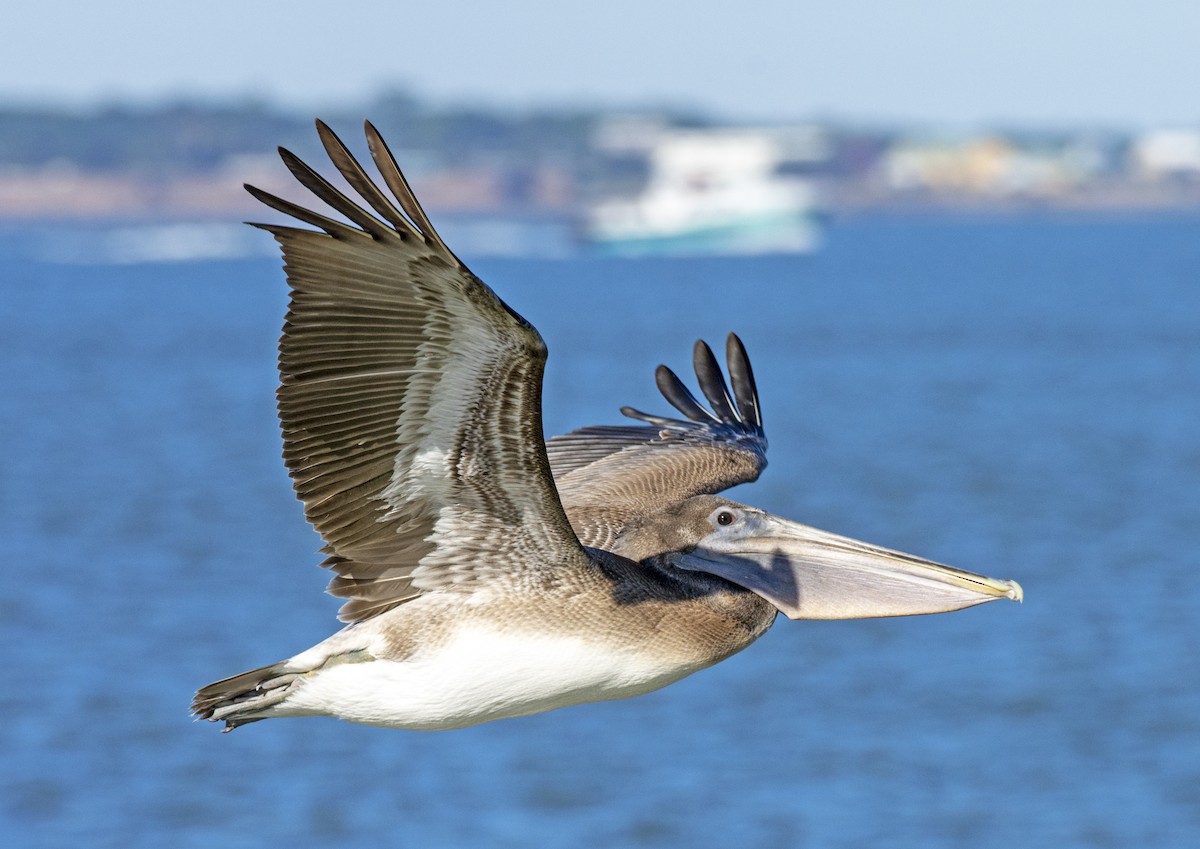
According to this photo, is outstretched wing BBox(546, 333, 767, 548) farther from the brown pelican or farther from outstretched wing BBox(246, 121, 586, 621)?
outstretched wing BBox(246, 121, 586, 621)

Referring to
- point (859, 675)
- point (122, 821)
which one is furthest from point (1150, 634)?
point (122, 821)

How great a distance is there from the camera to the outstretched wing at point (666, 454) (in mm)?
7277

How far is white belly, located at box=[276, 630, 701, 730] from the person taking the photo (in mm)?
5855

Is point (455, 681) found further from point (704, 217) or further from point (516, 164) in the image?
point (516, 164)

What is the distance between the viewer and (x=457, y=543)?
5895 mm

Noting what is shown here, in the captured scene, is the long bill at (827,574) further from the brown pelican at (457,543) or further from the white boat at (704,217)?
the white boat at (704,217)

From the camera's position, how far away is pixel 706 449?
769 cm

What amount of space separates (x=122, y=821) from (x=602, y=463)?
1019 cm

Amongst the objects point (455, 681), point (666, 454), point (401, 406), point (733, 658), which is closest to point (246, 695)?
point (455, 681)

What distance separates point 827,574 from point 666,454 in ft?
5.36

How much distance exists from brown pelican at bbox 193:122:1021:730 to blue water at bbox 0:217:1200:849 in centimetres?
938

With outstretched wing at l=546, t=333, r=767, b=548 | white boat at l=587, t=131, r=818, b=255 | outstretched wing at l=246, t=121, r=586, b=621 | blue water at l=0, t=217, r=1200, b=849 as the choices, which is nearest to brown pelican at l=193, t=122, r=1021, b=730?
outstretched wing at l=246, t=121, r=586, b=621

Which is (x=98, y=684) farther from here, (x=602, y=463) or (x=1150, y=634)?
(x=602, y=463)

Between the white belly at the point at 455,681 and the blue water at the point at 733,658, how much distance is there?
9.57 m
